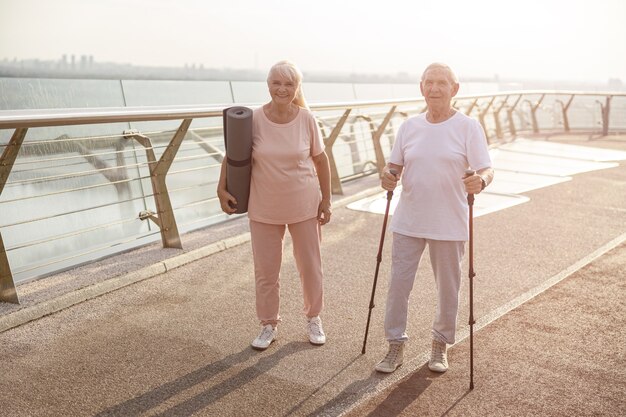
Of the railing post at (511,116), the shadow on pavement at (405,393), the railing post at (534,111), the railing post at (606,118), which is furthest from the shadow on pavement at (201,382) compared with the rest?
the railing post at (606,118)

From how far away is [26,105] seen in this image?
937 cm

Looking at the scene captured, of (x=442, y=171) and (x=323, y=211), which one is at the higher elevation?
(x=442, y=171)

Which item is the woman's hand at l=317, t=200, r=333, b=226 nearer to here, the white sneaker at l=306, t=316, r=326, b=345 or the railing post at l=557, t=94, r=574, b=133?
the white sneaker at l=306, t=316, r=326, b=345

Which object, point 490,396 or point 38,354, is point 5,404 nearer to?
point 38,354

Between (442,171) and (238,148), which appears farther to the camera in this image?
(238,148)

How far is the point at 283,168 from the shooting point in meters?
4.30

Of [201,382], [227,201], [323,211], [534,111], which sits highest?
[227,201]

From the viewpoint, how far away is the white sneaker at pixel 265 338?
14.3 feet

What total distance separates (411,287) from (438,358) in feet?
1.35

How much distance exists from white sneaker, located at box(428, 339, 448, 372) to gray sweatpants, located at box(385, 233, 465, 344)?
0.13 feet

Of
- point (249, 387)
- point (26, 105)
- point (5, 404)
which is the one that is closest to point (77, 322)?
point (5, 404)

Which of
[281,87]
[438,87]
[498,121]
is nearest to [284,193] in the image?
[281,87]

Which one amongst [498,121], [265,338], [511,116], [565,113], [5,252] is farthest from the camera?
[565,113]

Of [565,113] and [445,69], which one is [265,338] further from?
[565,113]
